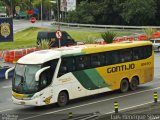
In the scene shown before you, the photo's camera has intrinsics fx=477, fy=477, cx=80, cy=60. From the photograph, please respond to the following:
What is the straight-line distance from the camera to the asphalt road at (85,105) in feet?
67.7

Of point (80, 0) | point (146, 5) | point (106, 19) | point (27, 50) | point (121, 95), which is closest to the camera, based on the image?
point (121, 95)

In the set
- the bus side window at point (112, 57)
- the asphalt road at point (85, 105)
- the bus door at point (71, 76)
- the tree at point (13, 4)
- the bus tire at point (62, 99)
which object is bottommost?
the asphalt road at point (85, 105)

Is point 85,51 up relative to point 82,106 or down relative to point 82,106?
up

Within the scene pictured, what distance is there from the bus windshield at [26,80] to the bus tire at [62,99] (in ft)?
4.82

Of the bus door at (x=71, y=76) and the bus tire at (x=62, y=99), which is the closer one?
the bus tire at (x=62, y=99)

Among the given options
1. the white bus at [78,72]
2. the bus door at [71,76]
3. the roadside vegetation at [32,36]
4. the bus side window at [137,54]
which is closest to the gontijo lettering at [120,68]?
the white bus at [78,72]

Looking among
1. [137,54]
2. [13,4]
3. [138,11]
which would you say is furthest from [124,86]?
[13,4]

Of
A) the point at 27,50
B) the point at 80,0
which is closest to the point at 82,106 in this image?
the point at 27,50

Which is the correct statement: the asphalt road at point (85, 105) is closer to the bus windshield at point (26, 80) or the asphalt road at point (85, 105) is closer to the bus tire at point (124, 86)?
the bus tire at point (124, 86)

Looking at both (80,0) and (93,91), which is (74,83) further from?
(80,0)

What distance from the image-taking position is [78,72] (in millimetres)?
23312

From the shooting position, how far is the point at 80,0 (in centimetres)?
8938

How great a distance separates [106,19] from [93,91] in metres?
58.3

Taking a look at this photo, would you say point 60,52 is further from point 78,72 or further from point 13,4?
point 13,4
